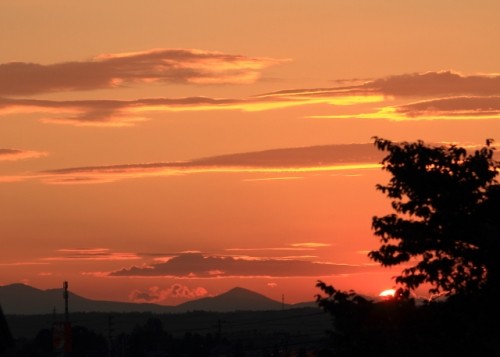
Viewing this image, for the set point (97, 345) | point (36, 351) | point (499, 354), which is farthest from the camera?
point (97, 345)

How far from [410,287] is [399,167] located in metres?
3.57

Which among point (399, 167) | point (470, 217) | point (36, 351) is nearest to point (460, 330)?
point (470, 217)

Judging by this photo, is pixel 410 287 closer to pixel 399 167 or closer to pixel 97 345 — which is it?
pixel 399 167

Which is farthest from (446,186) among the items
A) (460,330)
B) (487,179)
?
(460,330)

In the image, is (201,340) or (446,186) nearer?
(446,186)

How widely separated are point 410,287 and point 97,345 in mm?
134942

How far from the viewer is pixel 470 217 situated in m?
39.1

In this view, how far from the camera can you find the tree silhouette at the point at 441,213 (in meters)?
38.6

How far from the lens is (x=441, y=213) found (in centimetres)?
3941

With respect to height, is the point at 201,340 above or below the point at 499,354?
above

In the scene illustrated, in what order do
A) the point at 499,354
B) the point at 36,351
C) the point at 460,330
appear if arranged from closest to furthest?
the point at 499,354 < the point at 460,330 < the point at 36,351

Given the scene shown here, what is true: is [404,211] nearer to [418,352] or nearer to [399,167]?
[399,167]

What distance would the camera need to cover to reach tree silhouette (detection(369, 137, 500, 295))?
38.6 meters

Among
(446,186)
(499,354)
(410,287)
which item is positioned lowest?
(499,354)
